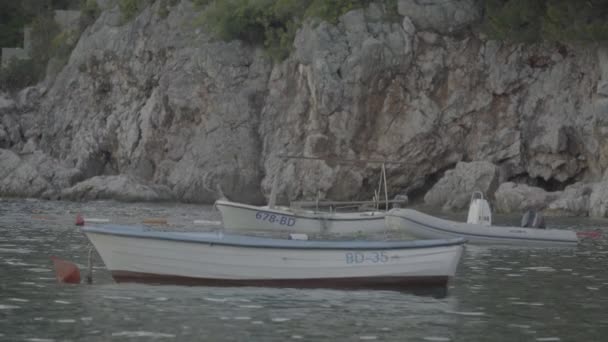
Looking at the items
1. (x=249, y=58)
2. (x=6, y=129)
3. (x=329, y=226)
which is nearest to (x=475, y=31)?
(x=249, y=58)

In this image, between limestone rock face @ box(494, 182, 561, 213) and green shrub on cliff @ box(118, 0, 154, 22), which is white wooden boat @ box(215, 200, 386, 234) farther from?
green shrub on cliff @ box(118, 0, 154, 22)

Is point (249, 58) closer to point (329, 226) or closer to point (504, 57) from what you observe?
point (504, 57)

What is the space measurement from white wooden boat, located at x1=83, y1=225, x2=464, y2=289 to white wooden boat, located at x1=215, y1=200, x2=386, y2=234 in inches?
530

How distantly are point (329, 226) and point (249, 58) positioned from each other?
98.1 feet

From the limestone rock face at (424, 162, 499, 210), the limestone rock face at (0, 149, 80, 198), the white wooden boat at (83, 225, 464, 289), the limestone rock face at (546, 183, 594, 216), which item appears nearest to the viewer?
the white wooden boat at (83, 225, 464, 289)

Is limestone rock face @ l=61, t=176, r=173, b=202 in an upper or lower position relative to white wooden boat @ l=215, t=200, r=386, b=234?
upper

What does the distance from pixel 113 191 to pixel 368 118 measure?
14.5 metres

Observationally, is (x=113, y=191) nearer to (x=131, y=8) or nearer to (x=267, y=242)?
(x=131, y=8)

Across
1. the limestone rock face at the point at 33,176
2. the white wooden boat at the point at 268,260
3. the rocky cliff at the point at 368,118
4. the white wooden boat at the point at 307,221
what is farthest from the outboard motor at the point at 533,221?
the limestone rock face at the point at 33,176

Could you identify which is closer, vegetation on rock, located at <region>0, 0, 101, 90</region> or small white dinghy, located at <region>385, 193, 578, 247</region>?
small white dinghy, located at <region>385, 193, 578, 247</region>

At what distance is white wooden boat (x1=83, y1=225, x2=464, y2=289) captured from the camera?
1911 cm

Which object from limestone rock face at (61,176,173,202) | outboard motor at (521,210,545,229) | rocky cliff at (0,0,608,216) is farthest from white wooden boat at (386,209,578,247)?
limestone rock face at (61,176,173,202)


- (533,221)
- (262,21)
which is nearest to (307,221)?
(533,221)

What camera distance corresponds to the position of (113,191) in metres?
54.3
